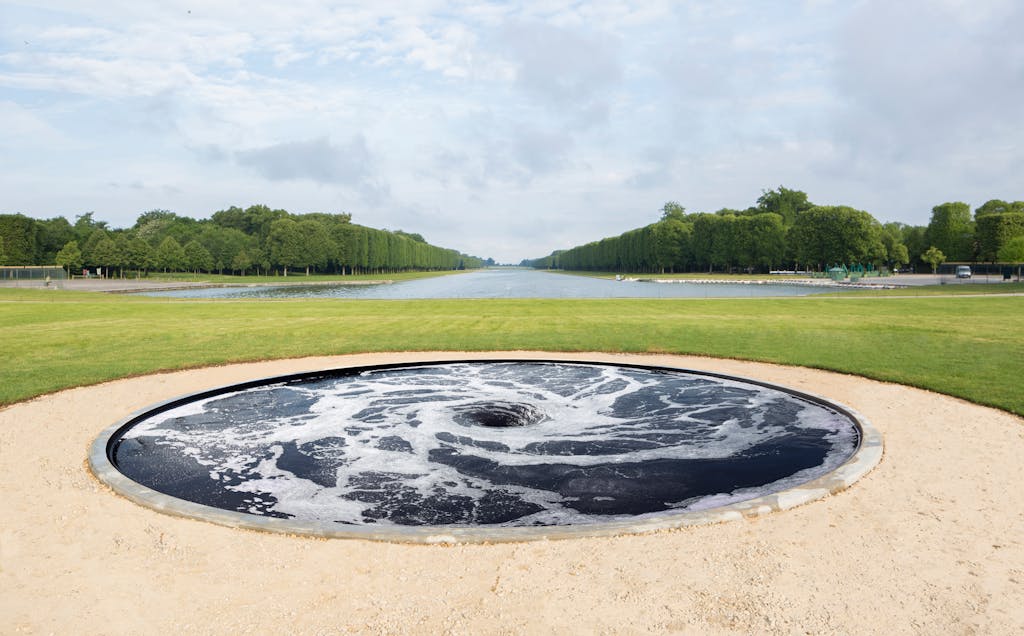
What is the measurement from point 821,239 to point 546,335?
8598 centimetres

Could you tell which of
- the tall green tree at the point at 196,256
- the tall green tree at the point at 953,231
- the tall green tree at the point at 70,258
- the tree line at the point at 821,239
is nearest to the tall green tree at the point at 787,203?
the tree line at the point at 821,239

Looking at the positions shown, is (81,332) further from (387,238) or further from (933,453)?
(387,238)

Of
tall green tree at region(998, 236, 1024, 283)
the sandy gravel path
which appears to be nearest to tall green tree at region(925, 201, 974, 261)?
tall green tree at region(998, 236, 1024, 283)

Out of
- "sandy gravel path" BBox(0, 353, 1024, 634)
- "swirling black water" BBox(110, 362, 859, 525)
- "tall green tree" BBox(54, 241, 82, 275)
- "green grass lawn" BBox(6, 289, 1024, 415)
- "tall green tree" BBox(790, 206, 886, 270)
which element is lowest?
"swirling black water" BBox(110, 362, 859, 525)

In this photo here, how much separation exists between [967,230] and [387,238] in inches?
4323

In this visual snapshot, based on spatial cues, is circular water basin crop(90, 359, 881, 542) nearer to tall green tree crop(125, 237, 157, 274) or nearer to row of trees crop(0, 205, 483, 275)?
row of trees crop(0, 205, 483, 275)

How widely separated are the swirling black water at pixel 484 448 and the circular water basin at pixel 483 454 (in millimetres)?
36

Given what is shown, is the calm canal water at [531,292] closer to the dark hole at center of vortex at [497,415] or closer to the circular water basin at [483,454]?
the circular water basin at [483,454]

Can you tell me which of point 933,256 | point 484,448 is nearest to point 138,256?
point 484,448

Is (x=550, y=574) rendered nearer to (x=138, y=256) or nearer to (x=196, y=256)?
(x=138, y=256)

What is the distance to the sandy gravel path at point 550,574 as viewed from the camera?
4172 mm

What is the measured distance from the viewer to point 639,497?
7109 mm

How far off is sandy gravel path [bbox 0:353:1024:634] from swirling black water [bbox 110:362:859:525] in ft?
3.94

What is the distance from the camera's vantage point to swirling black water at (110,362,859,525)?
707 centimetres
